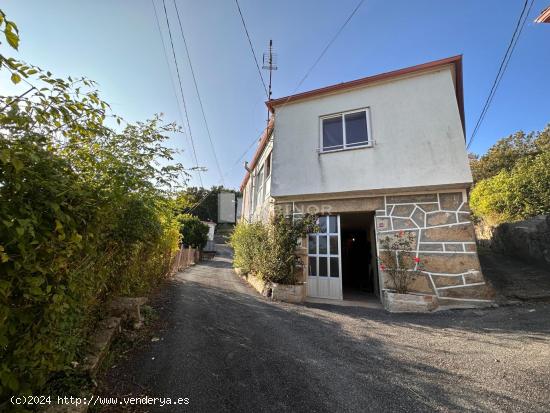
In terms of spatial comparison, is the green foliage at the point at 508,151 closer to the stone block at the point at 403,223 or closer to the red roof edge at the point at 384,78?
the red roof edge at the point at 384,78

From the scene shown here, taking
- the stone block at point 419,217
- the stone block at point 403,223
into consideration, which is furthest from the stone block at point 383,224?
the stone block at point 419,217

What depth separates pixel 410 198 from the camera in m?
6.45

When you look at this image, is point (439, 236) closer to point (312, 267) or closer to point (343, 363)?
point (312, 267)

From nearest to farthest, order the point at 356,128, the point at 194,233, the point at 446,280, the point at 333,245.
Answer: the point at 446,280
the point at 333,245
the point at 356,128
the point at 194,233

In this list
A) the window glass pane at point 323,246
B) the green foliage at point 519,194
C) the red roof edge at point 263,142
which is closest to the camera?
the window glass pane at point 323,246

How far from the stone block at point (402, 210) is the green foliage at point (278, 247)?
216cm

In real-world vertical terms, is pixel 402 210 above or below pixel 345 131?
below

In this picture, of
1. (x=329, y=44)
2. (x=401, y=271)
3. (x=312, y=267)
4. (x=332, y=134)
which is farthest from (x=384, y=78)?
(x=312, y=267)

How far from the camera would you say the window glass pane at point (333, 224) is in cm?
716

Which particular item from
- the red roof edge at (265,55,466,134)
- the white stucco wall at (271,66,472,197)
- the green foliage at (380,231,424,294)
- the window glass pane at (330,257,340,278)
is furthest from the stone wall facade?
the red roof edge at (265,55,466,134)

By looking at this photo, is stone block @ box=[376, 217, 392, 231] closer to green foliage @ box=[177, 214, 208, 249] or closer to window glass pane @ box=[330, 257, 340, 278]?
window glass pane @ box=[330, 257, 340, 278]

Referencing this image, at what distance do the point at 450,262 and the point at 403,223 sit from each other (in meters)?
1.34

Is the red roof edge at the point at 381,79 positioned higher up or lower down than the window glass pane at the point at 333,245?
higher up

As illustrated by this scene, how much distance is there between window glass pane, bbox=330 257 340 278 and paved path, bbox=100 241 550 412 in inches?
82.3
